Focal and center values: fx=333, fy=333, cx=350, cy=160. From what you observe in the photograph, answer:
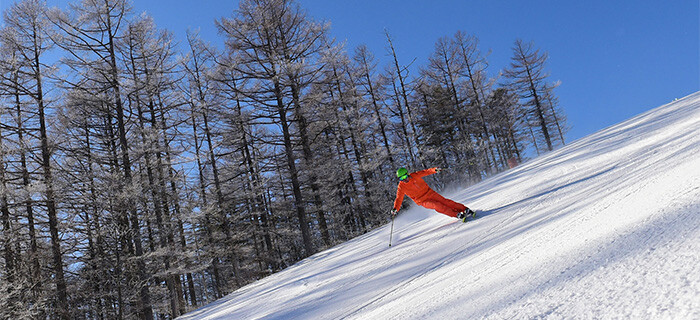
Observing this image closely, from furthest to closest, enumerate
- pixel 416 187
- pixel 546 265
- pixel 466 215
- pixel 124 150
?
pixel 124 150 → pixel 416 187 → pixel 466 215 → pixel 546 265

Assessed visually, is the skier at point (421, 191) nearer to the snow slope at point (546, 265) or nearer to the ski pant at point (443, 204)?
the ski pant at point (443, 204)

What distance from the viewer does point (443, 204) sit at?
16.3ft

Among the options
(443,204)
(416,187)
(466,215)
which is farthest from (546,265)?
(416,187)

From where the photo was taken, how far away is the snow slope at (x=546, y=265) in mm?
1063

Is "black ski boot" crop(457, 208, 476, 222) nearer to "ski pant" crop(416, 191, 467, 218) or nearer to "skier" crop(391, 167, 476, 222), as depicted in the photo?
"ski pant" crop(416, 191, 467, 218)

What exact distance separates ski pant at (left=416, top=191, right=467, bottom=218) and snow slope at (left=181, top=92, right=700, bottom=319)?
0.98 feet

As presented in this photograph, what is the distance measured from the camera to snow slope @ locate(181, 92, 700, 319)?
106cm

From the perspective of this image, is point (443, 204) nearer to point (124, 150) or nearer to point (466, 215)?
point (466, 215)

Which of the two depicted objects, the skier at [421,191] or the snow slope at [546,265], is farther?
the skier at [421,191]

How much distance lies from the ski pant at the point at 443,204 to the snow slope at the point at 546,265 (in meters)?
0.30

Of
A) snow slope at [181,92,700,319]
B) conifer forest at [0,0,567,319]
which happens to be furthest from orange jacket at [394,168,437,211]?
conifer forest at [0,0,567,319]

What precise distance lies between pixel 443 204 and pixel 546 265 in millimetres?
3392

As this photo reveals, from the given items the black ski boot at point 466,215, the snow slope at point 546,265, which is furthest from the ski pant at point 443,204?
the snow slope at point 546,265

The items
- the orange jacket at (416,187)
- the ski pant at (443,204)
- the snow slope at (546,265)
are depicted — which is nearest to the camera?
the snow slope at (546,265)
